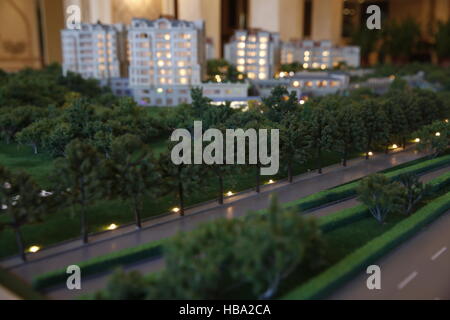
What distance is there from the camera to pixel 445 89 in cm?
5484

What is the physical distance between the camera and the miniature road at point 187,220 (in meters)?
17.8

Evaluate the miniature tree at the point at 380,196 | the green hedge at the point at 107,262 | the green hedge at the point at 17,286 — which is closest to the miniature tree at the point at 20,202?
the green hedge at the point at 17,286

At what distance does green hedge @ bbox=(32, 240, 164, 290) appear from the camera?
15820 mm

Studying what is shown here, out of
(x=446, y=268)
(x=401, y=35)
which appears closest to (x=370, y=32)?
(x=401, y=35)

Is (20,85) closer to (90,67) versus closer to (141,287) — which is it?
(90,67)

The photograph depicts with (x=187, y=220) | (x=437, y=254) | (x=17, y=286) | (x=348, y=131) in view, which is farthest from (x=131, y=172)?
(x=348, y=131)

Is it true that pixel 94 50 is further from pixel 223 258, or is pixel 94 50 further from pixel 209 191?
pixel 223 258

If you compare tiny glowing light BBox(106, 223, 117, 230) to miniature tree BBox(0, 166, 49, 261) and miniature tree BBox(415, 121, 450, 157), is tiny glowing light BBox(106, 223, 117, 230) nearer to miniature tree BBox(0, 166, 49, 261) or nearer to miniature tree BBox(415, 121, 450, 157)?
miniature tree BBox(0, 166, 49, 261)

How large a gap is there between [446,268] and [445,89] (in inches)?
1748

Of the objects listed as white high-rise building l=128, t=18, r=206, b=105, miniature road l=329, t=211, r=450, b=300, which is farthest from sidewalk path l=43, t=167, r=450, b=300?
white high-rise building l=128, t=18, r=206, b=105

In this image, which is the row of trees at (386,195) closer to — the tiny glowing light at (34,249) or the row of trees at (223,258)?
the row of trees at (223,258)

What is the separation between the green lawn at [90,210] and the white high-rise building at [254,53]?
31.4m

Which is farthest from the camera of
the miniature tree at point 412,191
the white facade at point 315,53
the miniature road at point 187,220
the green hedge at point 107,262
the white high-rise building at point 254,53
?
the white facade at point 315,53

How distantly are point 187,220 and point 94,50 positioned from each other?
3667 centimetres
